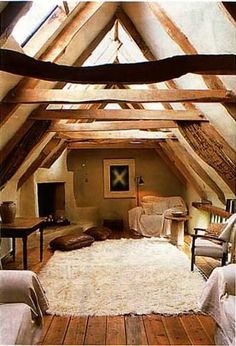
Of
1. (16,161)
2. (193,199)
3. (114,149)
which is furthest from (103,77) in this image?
(114,149)

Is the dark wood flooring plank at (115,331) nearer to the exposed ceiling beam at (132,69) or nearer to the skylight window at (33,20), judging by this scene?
the exposed ceiling beam at (132,69)

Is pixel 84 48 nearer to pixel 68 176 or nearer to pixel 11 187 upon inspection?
pixel 11 187

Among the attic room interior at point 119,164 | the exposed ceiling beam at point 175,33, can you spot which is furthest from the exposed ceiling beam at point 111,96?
the exposed ceiling beam at point 175,33

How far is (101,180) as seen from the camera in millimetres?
6266

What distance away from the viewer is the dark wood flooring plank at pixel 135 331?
216 cm

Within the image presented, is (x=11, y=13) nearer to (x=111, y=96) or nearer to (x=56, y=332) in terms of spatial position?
(x=111, y=96)

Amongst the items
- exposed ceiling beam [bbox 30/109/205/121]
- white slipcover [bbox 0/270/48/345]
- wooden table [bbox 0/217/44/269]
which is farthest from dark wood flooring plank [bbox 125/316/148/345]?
exposed ceiling beam [bbox 30/109/205/121]

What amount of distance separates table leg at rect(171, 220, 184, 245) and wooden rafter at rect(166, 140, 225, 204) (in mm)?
873

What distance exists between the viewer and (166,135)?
5.82 metres

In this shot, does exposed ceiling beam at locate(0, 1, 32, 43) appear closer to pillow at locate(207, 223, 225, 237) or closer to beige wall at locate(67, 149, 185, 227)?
pillow at locate(207, 223, 225, 237)

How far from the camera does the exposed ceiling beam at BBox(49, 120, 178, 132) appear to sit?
4.75m

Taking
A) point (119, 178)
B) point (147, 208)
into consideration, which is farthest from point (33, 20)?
point (147, 208)

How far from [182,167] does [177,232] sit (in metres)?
1.28

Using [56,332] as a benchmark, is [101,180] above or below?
above
